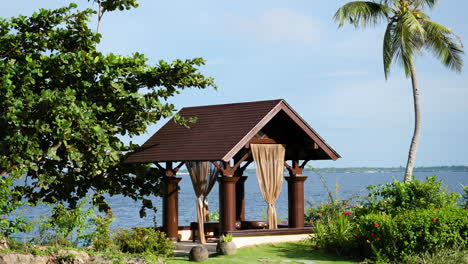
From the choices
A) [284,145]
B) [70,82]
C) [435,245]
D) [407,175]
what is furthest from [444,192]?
[70,82]

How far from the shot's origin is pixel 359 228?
1773 cm

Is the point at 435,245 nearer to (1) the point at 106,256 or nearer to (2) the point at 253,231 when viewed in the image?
(2) the point at 253,231

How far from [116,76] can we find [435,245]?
10.2 m

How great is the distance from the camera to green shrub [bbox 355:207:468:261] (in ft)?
54.6

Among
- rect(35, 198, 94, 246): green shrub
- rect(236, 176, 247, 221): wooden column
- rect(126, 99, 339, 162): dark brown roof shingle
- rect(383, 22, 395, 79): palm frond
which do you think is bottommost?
rect(35, 198, 94, 246): green shrub

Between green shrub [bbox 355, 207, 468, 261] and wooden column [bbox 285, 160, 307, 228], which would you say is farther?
wooden column [bbox 285, 160, 307, 228]

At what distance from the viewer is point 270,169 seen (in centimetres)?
1958

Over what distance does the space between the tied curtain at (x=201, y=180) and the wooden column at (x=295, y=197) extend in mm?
2437

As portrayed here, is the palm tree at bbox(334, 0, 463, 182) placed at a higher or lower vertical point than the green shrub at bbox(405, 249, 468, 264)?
higher

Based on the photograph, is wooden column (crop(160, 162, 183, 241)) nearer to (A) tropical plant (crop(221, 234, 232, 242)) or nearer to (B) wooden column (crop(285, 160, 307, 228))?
(A) tropical plant (crop(221, 234, 232, 242))

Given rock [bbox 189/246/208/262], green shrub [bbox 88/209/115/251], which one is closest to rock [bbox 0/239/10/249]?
green shrub [bbox 88/209/115/251]

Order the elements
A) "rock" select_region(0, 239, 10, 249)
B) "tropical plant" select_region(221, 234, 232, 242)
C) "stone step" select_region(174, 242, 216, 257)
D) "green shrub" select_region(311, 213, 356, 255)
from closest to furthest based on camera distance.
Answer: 1. "rock" select_region(0, 239, 10, 249)
2. "tropical plant" select_region(221, 234, 232, 242)
3. "green shrub" select_region(311, 213, 356, 255)
4. "stone step" select_region(174, 242, 216, 257)

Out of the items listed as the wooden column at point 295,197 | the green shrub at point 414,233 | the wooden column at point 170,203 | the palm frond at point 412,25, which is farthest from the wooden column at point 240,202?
the palm frond at point 412,25

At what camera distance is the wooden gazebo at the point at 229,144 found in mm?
18266
